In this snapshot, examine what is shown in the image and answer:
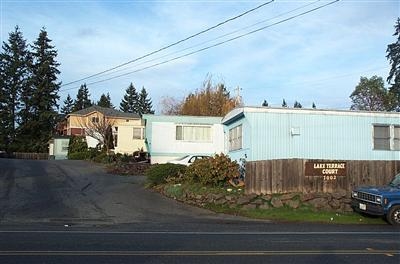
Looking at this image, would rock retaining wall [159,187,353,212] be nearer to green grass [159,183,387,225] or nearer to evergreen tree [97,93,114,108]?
green grass [159,183,387,225]

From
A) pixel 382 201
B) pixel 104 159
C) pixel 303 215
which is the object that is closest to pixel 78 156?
pixel 104 159

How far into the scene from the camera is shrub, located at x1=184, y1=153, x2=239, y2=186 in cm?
2327

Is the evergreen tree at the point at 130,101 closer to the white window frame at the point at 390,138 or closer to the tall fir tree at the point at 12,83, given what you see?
the tall fir tree at the point at 12,83

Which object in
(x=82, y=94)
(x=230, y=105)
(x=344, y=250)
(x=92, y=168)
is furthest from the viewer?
(x=82, y=94)

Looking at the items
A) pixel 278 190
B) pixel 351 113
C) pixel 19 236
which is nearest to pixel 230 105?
pixel 351 113

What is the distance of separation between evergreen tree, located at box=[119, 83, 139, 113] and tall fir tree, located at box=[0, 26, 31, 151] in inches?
1657

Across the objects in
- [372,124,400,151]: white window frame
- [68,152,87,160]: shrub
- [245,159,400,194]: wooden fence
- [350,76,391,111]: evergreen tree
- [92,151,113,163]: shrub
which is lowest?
[245,159,400,194]: wooden fence

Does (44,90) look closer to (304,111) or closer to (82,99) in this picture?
(82,99)

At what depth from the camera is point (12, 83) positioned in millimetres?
A: 82875

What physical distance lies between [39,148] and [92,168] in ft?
142

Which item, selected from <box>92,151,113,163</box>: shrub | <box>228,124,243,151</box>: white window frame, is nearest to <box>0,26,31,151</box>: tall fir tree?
<box>92,151,113,163</box>: shrub

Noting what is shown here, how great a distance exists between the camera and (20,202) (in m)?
21.1

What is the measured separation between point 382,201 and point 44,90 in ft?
236

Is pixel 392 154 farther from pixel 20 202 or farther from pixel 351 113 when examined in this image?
pixel 20 202
